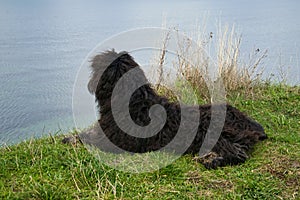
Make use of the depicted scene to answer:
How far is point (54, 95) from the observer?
26.6 ft

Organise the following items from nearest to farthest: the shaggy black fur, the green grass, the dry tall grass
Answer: the green grass → the shaggy black fur → the dry tall grass

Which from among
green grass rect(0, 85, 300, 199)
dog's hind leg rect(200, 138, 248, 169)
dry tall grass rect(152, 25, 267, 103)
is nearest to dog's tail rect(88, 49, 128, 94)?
green grass rect(0, 85, 300, 199)

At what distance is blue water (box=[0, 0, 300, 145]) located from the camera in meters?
7.08

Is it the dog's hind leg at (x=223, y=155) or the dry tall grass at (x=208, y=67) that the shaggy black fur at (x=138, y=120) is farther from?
the dry tall grass at (x=208, y=67)

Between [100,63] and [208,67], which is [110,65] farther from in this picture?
[208,67]

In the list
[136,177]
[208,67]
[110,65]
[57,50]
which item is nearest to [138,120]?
[110,65]

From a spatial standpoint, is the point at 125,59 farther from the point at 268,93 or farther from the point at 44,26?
the point at 44,26

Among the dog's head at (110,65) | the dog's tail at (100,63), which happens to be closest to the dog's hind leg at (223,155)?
the dog's head at (110,65)

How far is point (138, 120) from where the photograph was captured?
15.2 ft

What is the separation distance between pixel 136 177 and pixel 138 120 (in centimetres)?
84

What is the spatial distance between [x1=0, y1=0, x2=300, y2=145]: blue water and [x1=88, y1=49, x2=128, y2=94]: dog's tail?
1267 millimetres

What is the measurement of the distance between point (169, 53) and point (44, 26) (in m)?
7.58

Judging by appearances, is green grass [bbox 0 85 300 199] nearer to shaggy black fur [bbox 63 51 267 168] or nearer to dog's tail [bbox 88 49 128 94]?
shaggy black fur [bbox 63 51 267 168]

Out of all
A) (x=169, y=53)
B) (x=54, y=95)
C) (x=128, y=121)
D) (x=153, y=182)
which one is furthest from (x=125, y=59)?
(x=54, y=95)
